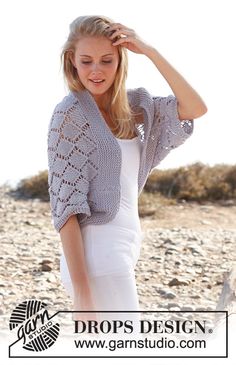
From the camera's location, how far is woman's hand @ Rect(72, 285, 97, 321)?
110 inches

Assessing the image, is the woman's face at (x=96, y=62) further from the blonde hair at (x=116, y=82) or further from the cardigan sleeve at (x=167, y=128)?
the cardigan sleeve at (x=167, y=128)

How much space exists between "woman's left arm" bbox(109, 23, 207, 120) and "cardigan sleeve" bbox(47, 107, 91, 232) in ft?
1.25

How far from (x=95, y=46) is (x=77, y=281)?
→ 95 centimetres

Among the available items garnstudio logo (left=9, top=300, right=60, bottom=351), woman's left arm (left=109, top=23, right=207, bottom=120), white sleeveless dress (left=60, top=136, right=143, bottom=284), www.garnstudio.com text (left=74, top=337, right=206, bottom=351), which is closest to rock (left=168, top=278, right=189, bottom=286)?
www.garnstudio.com text (left=74, top=337, right=206, bottom=351)

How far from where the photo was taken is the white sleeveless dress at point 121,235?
2850mm

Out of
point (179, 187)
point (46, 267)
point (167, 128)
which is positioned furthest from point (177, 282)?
point (179, 187)

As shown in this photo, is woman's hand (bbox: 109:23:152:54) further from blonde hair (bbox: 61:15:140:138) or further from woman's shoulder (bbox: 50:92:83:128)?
woman's shoulder (bbox: 50:92:83:128)

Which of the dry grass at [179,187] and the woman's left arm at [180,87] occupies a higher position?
the woman's left arm at [180,87]

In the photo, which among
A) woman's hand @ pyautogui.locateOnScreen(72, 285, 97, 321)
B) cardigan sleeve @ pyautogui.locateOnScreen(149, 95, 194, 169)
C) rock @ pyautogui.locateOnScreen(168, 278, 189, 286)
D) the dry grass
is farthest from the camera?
the dry grass

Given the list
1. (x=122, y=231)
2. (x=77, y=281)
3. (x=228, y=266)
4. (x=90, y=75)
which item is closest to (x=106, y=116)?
(x=90, y=75)

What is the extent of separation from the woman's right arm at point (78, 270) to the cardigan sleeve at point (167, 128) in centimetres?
61

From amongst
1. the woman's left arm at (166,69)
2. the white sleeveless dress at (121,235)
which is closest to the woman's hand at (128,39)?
the woman's left arm at (166,69)

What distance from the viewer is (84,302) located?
281 centimetres

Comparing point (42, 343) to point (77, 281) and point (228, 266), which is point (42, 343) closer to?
point (77, 281)
